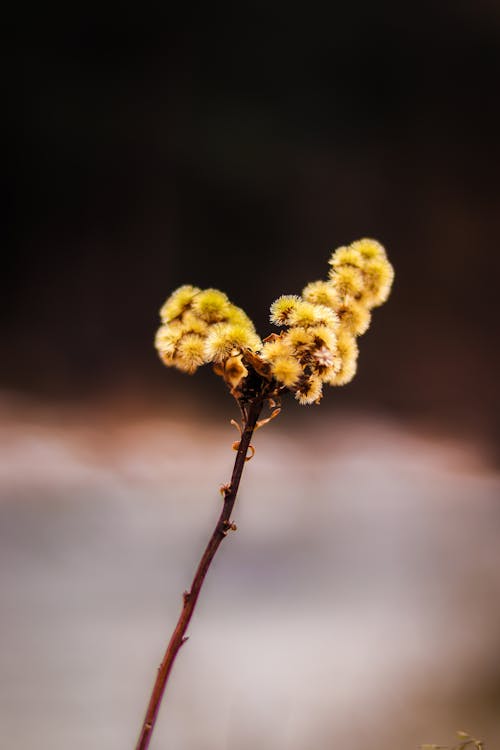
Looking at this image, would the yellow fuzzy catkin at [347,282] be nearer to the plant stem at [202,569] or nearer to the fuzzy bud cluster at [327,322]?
the fuzzy bud cluster at [327,322]

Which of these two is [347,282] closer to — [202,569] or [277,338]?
[277,338]

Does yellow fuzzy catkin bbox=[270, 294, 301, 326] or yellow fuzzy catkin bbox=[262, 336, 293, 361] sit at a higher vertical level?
yellow fuzzy catkin bbox=[270, 294, 301, 326]

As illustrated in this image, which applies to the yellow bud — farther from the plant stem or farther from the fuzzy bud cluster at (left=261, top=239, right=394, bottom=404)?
the plant stem

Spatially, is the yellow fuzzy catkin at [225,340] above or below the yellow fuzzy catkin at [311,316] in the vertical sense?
below

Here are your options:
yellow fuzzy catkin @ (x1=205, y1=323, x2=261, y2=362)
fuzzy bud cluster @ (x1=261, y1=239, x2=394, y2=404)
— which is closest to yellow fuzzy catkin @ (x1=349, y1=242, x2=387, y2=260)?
fuzzy bud cluster @ (x1=261, y1=239, x2=394, y2=404)

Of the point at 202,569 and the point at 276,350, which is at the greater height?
the point at 276,350

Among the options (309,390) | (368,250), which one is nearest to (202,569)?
(309,390)

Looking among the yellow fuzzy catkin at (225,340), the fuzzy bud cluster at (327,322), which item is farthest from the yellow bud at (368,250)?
the yellow fuzzy catkin at (225,340)

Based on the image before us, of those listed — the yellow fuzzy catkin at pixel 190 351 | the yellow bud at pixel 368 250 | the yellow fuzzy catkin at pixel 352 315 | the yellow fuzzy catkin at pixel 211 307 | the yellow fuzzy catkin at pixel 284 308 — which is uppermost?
the yellow bud at pixel 368 250
